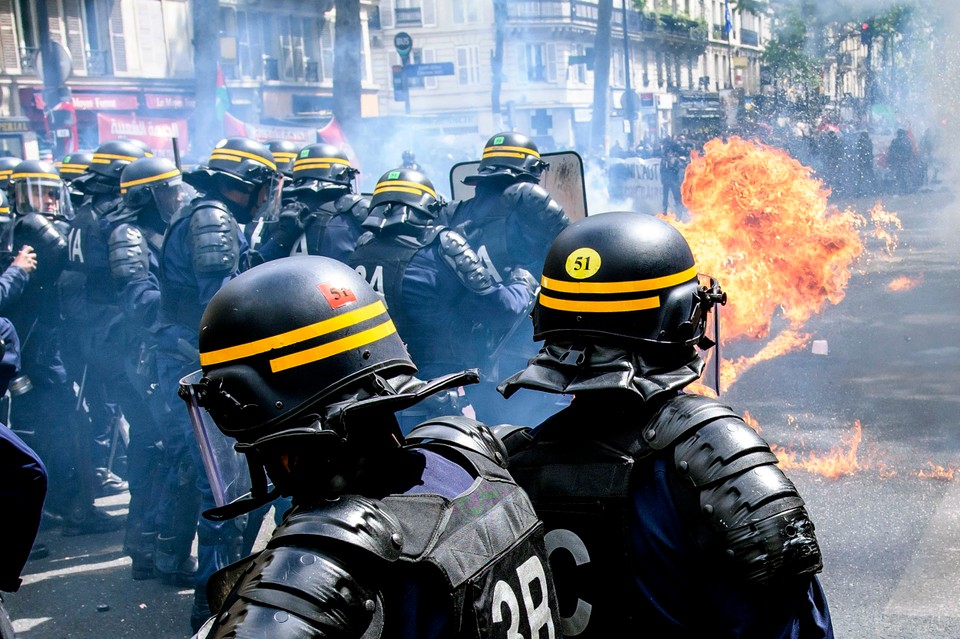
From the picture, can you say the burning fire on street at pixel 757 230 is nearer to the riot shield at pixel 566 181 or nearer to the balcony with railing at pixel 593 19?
the riot shield at pixel 566 181

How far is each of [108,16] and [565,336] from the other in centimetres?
3521

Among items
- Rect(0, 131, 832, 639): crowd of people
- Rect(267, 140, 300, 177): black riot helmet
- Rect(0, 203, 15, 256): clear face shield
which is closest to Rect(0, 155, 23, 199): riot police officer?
Rect(0, 203, 15, 256): clear face shield

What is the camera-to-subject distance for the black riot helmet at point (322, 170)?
6.55 metres

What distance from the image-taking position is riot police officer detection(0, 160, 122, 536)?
657 cm

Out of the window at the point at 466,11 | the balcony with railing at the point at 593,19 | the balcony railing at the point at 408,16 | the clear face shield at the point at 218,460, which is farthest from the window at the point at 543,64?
the clear face shield at the point at 218,460

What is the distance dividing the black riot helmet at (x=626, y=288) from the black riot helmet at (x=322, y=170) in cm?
446

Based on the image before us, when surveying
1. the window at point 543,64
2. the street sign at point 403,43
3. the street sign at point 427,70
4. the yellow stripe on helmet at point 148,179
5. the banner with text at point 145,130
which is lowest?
the yellow stripe on helmet at point 148,179

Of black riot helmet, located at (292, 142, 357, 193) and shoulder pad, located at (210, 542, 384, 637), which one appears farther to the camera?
black riot helmet, located at (292, 142, 357, 193)

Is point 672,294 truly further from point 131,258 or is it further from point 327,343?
point 131,258

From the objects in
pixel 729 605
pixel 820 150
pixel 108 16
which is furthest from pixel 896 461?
pixel 108 16

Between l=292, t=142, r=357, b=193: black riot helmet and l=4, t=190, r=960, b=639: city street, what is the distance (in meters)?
2.52

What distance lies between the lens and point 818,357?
10.1 metres

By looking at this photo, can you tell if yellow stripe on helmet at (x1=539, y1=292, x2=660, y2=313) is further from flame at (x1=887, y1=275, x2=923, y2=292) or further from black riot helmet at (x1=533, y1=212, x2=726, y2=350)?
flame at (x1=887, y1=275, x2=923, y2=292)

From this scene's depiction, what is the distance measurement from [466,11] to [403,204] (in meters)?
52.7
